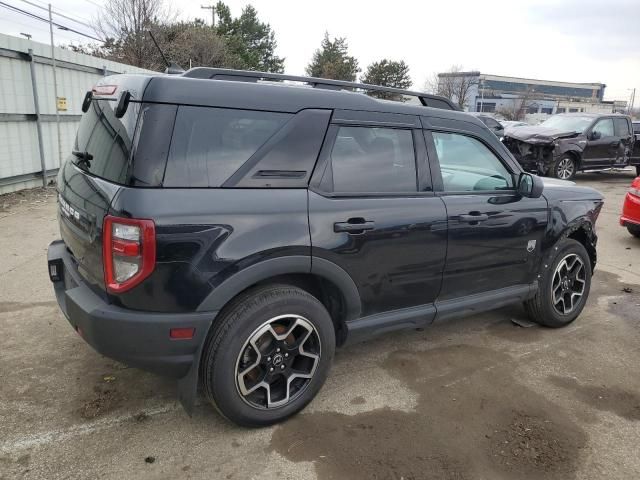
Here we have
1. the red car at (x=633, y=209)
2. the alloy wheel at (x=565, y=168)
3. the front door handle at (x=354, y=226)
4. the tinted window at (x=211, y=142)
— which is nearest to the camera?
the tinted window at (x=211, y=142)

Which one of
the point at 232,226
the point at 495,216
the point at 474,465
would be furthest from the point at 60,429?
the point at 495,216

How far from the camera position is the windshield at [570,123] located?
1334 centimetres

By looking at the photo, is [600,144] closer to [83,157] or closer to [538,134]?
[538,134]

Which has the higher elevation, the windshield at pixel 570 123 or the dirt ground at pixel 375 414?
the windshield at pixel 570 123

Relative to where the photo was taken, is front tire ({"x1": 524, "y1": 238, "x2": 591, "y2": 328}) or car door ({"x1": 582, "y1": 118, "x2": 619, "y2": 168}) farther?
car door ({"x1": 582, "y1": 118, "x2": 619, "y2": 168})

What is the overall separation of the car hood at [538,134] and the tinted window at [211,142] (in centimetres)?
1161

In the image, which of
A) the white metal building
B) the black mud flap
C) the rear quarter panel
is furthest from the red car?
the white metal building

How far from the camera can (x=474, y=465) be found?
8.35 feet

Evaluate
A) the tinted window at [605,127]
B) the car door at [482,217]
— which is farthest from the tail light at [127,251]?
the tinted window at [605,127]

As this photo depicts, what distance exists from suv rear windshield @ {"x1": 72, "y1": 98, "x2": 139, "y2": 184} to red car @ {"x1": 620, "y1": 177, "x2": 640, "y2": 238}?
23.0ft

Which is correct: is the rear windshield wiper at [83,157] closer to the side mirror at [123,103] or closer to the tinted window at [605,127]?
the side mirror at [123,103]

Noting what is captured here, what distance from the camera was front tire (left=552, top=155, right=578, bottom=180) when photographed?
12633 millimetres

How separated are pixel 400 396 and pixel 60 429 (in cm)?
198

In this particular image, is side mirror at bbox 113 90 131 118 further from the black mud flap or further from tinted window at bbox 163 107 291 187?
the black mud flap
